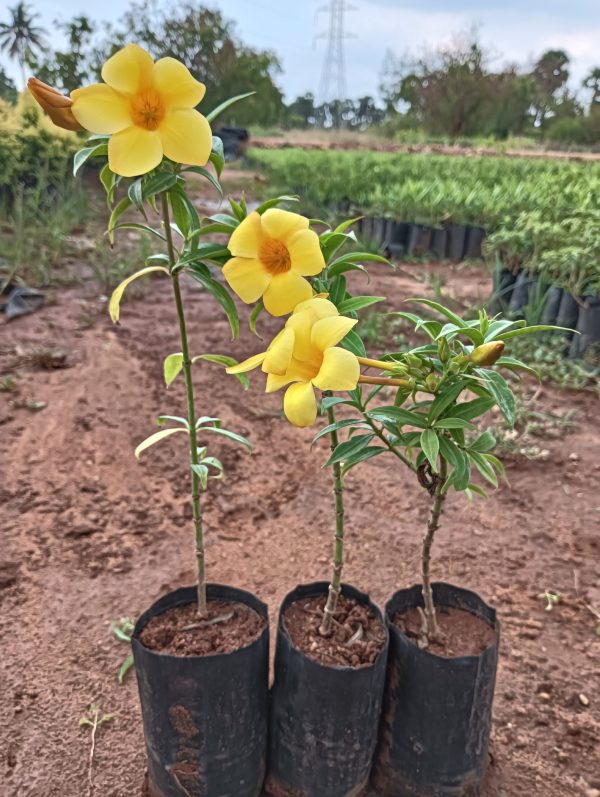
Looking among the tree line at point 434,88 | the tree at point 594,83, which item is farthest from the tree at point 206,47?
the tree at point 594,83

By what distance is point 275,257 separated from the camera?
91 centimetres

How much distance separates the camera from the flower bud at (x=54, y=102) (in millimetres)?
812

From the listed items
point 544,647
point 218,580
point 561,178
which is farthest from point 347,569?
point 561,178

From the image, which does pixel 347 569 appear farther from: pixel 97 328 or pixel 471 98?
pixel 471 98

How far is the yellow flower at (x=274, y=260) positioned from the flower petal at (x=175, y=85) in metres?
0.18

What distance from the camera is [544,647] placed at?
1840 mm

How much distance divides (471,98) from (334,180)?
2303cm

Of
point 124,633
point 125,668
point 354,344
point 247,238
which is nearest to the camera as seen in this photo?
point 247,238

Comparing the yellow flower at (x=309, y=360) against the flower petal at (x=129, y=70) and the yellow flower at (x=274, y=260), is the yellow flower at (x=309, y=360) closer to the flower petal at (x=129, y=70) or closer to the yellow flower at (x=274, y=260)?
the yellow flower at (x=274, y=260)

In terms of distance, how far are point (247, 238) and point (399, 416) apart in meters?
0.38

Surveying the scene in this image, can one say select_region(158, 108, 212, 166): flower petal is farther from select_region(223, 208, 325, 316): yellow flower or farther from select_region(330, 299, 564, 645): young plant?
→ select_region(330, 299, 564, 645): young plant

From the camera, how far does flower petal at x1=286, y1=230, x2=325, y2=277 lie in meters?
0.86

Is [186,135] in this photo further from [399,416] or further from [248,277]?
[399,416]

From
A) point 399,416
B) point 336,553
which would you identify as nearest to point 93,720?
point 336,553
